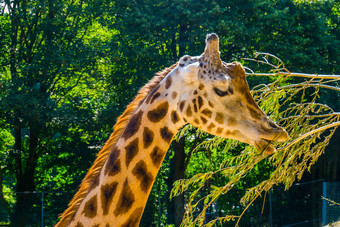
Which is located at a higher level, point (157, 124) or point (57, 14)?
point (57, 14)

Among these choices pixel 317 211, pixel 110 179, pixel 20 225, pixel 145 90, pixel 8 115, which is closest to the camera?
pixel 110 179

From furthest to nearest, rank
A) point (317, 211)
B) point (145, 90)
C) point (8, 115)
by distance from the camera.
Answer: point (317, 211) → point (8, 115) → point (145, 90)

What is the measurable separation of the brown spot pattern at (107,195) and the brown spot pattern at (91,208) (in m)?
0.06

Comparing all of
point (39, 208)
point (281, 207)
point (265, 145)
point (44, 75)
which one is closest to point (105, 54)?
point (44, 75)

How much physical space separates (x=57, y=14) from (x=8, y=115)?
14.2 ft

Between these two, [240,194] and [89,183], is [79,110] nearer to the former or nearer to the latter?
[240,194]

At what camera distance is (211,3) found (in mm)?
17797


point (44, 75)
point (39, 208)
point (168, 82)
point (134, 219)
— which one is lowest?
point (39, 208)

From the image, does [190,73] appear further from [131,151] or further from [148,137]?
[131,151]

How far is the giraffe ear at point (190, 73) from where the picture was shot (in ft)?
10.7

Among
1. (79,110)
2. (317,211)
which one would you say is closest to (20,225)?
(79,110)

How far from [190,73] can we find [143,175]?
0.75m

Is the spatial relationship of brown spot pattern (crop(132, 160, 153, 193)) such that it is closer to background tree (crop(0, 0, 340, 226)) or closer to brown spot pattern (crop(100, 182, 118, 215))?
brown spot pattern (crop(100, 182, 118, 215))

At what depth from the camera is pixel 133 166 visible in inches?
130
